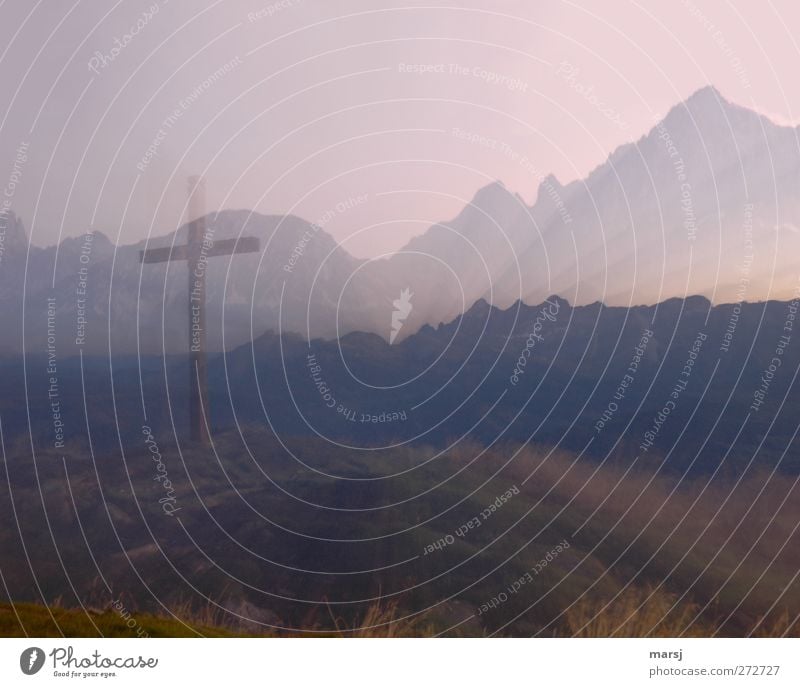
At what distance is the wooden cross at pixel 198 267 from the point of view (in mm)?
6824

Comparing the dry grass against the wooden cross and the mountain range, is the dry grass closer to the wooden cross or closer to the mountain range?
the mountain range

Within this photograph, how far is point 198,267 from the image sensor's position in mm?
Answer: 6879

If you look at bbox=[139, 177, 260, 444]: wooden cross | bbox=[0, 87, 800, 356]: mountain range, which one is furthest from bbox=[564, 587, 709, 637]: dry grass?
bbox=[139, 177, 260, 444]: wooden cross

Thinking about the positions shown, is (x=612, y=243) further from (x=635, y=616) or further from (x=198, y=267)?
(x=198, y=267)

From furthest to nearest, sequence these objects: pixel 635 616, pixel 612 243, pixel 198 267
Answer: pixel 612 243 < pixel 198 267 < pixel 635 616

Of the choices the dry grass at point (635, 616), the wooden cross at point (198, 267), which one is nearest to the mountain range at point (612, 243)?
the wooden cross at point (198, 267)

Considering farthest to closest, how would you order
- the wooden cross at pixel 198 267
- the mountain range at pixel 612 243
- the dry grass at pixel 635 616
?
1. the mountain range at pixel 612 243
2. the wooden cross at pixel 198 267
3. the dry grass at pixel 635 616

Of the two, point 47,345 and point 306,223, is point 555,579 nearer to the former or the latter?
point 306,223

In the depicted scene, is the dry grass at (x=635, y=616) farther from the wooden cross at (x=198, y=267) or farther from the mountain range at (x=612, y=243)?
the wooden cross at (x=198, y=267)

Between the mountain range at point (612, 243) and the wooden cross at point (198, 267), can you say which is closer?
the wooden cross at point (198, 267)

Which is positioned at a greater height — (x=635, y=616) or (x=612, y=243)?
(x=612, y=243)

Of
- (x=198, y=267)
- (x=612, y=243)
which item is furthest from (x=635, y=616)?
(x=198, y=267)

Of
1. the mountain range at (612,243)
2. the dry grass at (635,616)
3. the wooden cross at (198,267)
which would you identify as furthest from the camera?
the mountain range at (612,243)

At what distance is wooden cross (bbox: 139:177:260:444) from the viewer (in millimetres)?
6824
